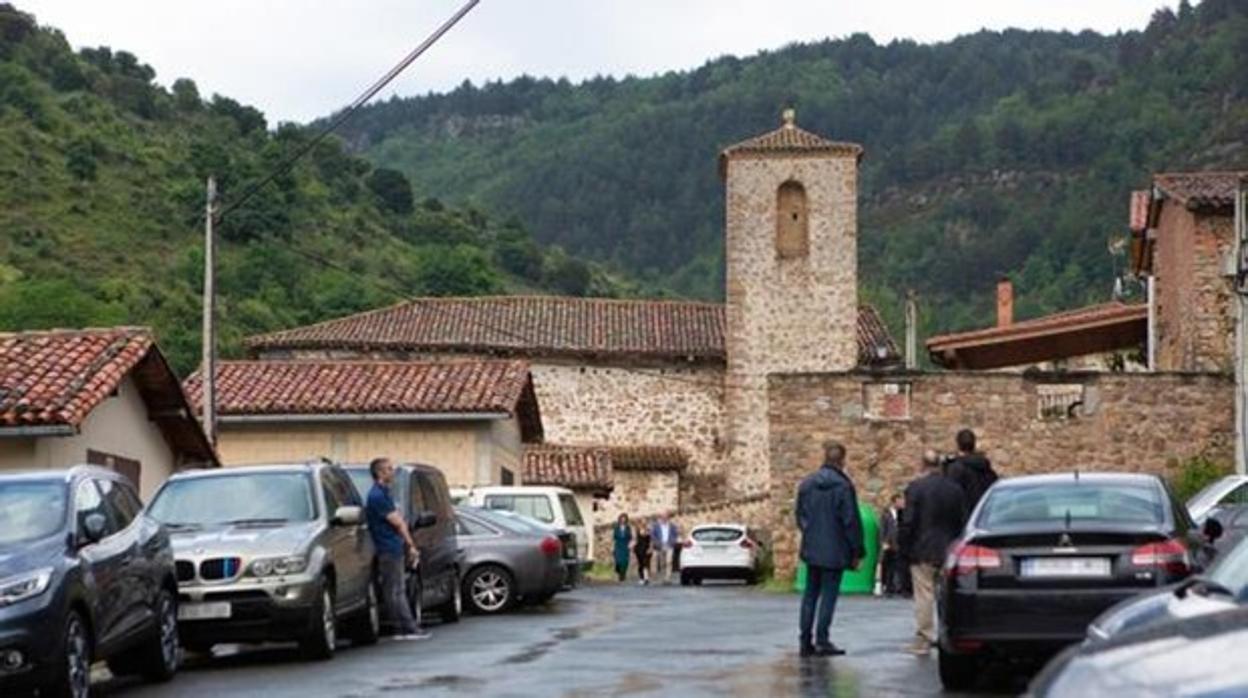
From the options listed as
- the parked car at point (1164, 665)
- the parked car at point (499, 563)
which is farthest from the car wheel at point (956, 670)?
the parked car at point (499, 563)

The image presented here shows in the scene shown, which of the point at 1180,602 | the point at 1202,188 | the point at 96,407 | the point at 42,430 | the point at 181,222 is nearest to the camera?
the point at 1180,602

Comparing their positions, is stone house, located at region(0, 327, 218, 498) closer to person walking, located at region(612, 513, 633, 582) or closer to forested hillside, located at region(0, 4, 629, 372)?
person walking, located at region(612, 513, 633, 582)

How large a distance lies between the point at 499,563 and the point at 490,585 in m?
0.30

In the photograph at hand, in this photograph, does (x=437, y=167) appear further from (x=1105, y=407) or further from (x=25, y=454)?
(x=25, y=454)

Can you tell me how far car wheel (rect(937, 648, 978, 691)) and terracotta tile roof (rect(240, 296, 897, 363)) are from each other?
59.4 m

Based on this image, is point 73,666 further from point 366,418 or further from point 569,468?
point 569,468

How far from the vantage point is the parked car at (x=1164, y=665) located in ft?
16.6

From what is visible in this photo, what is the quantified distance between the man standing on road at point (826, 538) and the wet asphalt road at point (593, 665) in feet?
1.35

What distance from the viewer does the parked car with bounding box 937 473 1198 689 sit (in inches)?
606

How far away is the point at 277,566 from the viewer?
19.0 metres

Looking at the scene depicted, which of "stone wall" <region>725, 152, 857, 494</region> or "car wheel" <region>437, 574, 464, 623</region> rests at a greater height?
"stone wall" <region>725, 152, 857, 494</region>

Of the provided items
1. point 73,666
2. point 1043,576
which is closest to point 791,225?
point 1043,576

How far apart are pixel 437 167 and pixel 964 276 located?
159ft

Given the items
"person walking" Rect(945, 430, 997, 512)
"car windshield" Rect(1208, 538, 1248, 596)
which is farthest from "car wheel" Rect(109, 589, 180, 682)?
"car windshield" Rect(1208, 538, 1248, 596)
